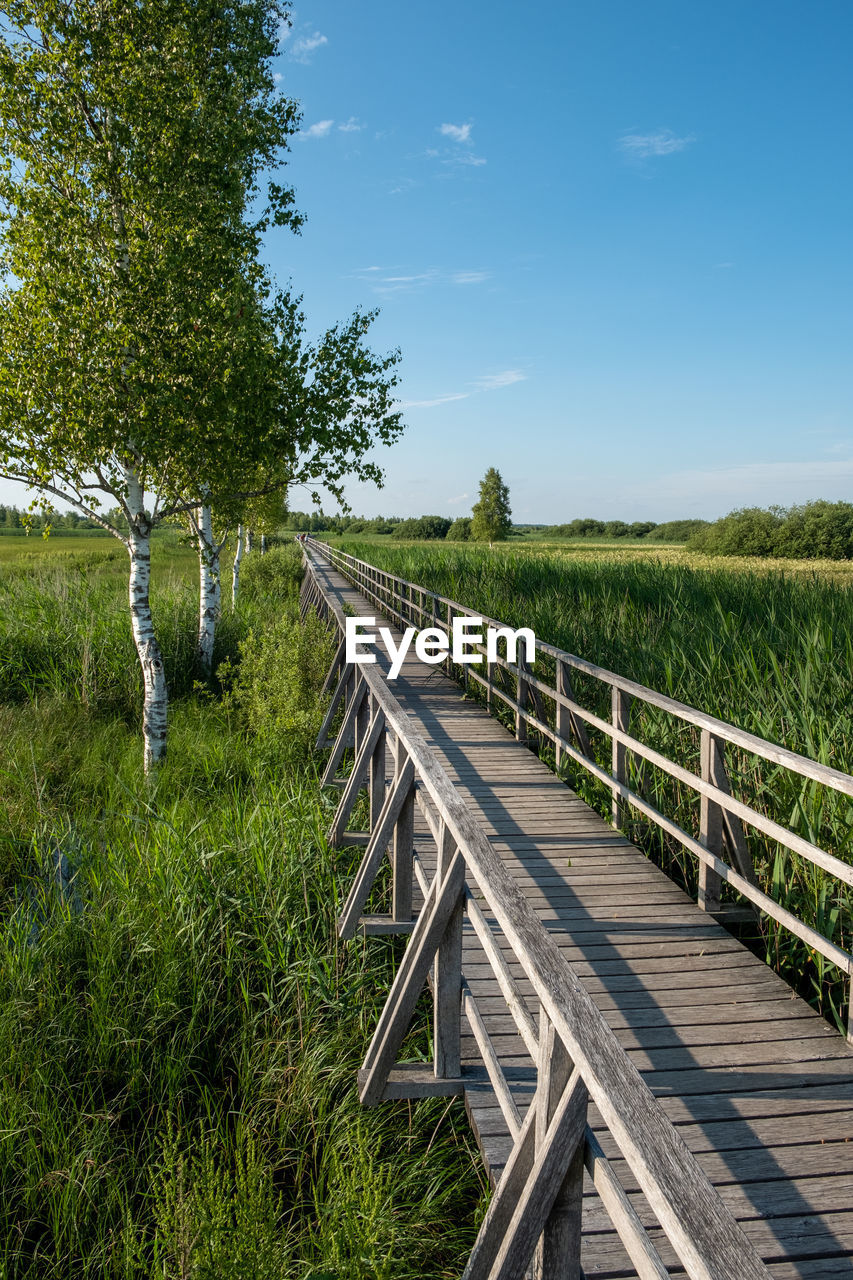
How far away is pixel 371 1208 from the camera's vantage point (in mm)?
2844

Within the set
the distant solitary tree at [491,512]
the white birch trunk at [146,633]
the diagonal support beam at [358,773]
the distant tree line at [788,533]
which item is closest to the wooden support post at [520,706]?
the diagonal support beam at [358,773]

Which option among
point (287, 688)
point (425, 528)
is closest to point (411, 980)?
point (287, 688)

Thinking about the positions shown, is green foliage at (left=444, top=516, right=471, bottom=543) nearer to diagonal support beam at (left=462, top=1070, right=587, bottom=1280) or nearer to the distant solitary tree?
the distant solitary tree

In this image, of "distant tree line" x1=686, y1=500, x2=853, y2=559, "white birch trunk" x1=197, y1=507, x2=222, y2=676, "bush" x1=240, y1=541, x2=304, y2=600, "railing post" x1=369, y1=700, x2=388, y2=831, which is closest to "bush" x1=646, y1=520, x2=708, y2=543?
"distant tree line" x1=686, y1=500, x2=853, y2=559

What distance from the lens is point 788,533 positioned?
5447cm

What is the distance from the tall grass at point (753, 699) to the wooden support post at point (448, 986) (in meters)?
1.63

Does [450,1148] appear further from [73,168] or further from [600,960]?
[73,168]

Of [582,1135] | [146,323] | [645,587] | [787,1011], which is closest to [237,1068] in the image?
[787,1011]

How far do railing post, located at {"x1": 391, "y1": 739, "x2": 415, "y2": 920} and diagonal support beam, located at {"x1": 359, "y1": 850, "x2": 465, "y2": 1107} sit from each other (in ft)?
3.14

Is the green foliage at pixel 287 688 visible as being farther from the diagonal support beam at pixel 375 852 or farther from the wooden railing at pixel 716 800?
the diagonal support beam at pixel 375 852

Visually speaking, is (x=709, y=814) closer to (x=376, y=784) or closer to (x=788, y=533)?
(x=376, y=784)

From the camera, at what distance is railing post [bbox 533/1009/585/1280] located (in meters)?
1.64

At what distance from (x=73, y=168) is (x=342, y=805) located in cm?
838

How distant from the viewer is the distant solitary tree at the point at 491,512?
79500 mm
